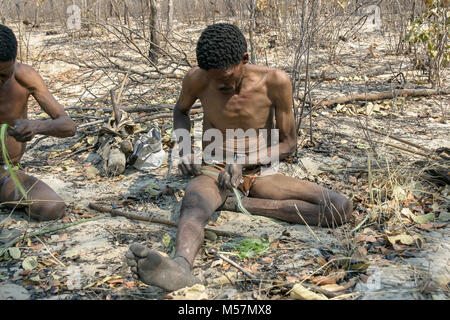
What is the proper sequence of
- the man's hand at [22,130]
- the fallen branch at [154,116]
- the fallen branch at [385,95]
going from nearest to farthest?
the man's hand at [22,130], the fallen branch at [154,116], the fallen branch at [385,95]

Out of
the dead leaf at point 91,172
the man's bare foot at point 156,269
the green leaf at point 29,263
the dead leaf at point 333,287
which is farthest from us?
the dead leaf at point 91,172

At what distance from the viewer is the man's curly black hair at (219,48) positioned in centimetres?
246

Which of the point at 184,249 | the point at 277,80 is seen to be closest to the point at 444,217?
Answer: the point at 277,80

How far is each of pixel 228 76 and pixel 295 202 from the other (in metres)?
0.90

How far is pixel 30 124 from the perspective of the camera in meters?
2.65

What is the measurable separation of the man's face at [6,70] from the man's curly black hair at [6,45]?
4cm

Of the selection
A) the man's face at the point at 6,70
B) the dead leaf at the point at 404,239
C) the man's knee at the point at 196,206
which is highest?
the man's face at the point at 6,70

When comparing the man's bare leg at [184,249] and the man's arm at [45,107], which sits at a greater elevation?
the man's arm at [45,107]

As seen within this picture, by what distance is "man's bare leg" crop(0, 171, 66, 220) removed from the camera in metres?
2.91

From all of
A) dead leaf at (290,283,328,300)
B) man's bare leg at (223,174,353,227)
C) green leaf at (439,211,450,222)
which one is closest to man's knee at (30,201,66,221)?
man's bare leg at (223,174,353,227)

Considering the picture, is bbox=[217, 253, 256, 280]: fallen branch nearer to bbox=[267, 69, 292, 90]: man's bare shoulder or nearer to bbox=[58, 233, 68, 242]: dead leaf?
bbox=[58, 233, 68, 242]: dead leaf

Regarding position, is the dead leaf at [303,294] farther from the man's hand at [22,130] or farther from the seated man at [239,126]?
the man's hand at [22,130]

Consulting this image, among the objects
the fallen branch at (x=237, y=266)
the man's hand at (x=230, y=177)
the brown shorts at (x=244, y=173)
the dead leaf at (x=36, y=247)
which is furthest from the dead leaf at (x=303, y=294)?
the dead leaf at (x=36, y=247)

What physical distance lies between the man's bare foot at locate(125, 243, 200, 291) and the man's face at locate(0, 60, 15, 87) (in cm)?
149
